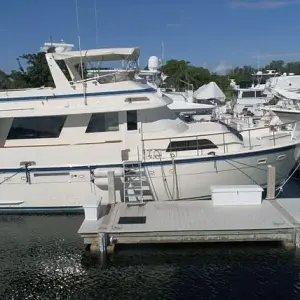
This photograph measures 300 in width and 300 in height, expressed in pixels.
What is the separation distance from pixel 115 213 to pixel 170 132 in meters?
2.97

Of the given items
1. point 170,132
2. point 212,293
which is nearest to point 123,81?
point 170,132

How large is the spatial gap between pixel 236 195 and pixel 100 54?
221 inches

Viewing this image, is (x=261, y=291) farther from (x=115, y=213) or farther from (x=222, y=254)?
(x=115, y=213)

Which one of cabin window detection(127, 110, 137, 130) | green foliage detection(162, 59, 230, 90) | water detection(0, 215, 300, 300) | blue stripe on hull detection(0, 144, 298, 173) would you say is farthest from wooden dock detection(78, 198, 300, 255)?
green foliage detection(162, 59, 230, 90)

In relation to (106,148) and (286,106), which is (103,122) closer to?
(106,148)

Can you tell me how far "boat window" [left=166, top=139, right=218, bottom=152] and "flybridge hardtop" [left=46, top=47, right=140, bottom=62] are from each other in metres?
2.95

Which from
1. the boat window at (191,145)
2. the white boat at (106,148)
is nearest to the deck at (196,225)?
the white boat at (106,148)

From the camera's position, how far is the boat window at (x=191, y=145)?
474 inches

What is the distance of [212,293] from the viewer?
8.26m

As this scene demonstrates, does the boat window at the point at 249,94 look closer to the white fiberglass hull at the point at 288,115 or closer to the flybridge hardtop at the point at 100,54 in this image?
the white fiberglass hull at the point at 288,115

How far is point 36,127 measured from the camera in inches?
490

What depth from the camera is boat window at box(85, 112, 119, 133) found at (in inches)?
478

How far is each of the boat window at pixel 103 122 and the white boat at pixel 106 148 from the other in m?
0.03

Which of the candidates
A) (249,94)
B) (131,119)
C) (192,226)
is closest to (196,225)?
Result: (192,226)
